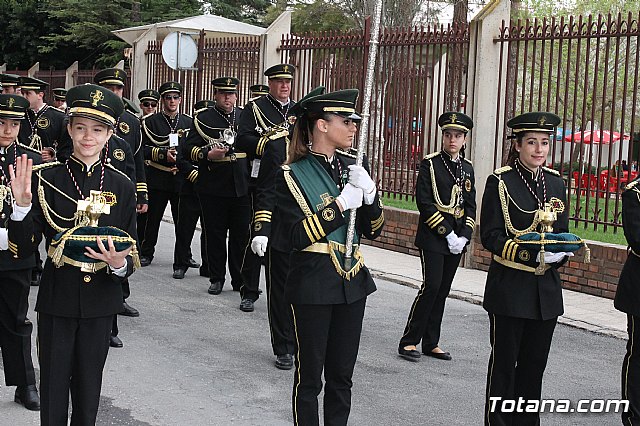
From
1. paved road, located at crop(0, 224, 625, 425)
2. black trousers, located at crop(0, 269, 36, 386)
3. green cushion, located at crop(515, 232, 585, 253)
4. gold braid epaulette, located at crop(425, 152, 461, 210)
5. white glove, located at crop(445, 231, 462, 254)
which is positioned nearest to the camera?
green cushion, located at crop(515, 232, 585, 253)

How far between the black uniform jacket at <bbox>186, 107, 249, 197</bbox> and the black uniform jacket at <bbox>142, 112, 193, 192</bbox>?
1.22 metres

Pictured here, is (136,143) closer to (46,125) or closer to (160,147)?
(46,125)

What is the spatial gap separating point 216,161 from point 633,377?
560cm

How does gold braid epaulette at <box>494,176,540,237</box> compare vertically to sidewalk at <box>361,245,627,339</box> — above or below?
above

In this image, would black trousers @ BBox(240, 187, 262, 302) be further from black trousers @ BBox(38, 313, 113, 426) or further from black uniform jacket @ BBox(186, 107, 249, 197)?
black trousers @ BBox(38, 313, 113, 426)

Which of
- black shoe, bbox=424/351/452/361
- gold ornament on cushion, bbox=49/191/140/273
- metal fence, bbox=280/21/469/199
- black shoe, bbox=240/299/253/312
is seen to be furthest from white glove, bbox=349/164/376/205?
metal fence, bbox=280/21/469/199

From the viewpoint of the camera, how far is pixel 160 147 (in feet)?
40.2

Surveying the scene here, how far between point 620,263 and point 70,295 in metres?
7.50

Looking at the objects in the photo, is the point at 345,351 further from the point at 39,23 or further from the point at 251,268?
the point at 39,23

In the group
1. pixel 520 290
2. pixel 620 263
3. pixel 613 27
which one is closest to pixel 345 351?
pixel 520 290

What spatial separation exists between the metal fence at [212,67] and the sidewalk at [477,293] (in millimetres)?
4458

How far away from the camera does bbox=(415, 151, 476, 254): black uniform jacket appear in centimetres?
802

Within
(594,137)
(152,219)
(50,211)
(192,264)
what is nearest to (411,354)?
(50,211)

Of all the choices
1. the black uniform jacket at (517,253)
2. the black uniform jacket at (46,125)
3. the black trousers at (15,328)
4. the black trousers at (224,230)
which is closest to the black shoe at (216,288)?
the black trousers at (224,230)
